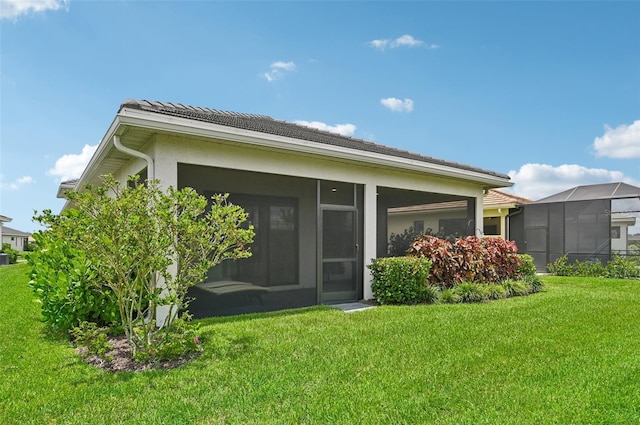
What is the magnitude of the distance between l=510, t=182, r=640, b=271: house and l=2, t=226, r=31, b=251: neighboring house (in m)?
49.8

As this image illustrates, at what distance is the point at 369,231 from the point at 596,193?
12.4m

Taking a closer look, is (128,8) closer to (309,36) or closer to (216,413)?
(309,36)

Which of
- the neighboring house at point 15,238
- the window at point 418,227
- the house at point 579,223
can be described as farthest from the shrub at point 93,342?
the neighboring house at point 15,238

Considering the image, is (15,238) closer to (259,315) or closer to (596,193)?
(259,315)

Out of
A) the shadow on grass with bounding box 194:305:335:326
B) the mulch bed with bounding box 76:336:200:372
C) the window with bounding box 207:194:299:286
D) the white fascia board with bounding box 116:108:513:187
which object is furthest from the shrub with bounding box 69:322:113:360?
the white fascia board with bounding box 116:108:513:187

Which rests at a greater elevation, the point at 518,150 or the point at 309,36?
the point at 309,36

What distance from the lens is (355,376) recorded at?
3924 mm

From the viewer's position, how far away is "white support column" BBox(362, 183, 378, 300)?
8.70 metres

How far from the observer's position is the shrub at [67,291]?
5.55 m

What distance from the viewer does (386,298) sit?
8.27m

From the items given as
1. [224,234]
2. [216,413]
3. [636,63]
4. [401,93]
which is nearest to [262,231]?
[224,234]

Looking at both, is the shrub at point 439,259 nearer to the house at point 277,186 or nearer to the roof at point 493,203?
the house at point 277,186

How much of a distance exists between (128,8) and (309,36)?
14.6 ft

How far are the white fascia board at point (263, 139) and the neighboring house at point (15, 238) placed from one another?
47.7 meters
